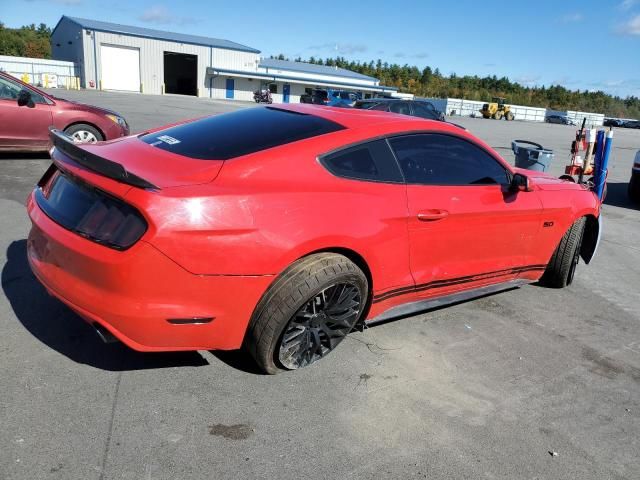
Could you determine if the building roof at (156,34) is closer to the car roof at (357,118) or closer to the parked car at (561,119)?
the parked car at (561,119)

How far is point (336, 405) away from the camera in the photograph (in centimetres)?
288

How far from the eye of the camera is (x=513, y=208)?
4008mm

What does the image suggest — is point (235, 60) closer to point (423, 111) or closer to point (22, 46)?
point (22, 46)

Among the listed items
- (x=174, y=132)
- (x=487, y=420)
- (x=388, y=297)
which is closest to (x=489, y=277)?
(x=388, y=297)

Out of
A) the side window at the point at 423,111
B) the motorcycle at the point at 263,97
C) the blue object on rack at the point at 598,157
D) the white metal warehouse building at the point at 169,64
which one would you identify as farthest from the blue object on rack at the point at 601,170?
the white metal warehouse building at the point at 169,64

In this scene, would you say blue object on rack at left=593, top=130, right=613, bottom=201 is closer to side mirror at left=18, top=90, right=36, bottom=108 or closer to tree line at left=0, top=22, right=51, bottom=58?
side mirror at left=18, top=90, right=36, bottom=108

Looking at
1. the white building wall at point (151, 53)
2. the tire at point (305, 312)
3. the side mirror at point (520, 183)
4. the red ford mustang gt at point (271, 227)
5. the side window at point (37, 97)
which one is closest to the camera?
the red ford mustang gt at point (271, 227)

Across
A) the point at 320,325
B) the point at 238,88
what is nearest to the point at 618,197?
the point at 320,325

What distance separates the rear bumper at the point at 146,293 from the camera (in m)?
2.48

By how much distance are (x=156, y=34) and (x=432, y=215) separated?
53484 millimetres

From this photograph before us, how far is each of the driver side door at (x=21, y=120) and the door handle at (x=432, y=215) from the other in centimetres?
703

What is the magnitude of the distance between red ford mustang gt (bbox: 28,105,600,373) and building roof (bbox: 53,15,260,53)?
48.2 m

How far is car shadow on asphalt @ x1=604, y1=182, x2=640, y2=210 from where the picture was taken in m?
9.88

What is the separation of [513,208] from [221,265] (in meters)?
2.47
